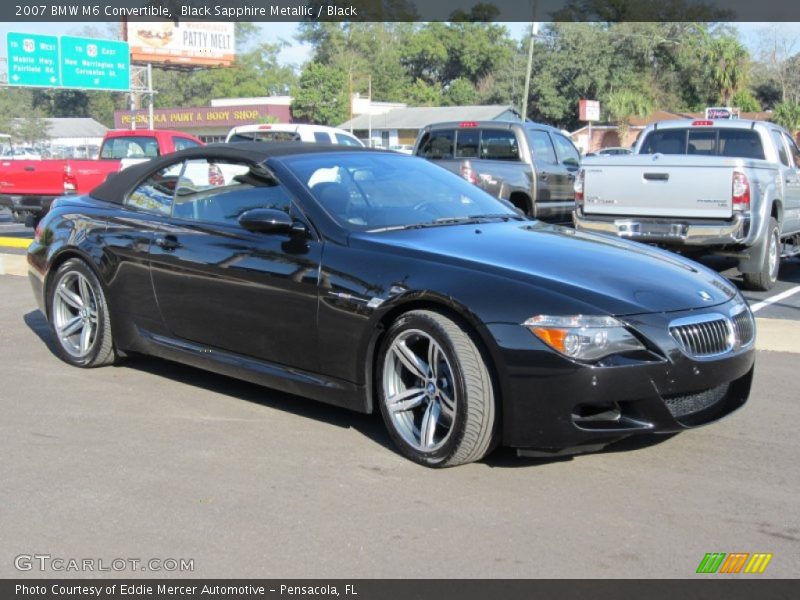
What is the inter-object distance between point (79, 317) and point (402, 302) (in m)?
2.92

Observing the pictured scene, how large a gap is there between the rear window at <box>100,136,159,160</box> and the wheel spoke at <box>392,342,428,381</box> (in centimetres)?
1320

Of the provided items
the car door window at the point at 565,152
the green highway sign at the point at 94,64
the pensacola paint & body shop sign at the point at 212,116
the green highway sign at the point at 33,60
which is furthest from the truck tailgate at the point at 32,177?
the pensacola paint & body shop sign at the point at 212,116

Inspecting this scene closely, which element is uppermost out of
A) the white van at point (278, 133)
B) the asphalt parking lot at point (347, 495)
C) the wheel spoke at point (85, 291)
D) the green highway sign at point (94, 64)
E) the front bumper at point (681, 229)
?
the green highway sign at point (94, 64)

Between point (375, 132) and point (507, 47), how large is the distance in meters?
25.2

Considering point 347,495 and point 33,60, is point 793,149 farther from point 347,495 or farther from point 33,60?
point 33,60

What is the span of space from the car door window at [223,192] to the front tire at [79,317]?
93cm

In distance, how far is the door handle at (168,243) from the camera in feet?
18.1

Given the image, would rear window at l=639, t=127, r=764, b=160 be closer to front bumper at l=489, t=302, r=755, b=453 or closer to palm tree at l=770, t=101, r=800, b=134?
front bumper at l=489, t=302, r=755, b=453

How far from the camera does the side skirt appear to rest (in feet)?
15.4

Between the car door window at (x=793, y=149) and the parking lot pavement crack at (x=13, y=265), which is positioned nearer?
the parking lot pavement crack at (x=13, y=265)

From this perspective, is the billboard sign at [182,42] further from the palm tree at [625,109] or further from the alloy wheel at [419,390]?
the alloy wheel at [419,390]

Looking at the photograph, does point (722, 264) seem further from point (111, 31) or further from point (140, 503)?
point (111, 31)

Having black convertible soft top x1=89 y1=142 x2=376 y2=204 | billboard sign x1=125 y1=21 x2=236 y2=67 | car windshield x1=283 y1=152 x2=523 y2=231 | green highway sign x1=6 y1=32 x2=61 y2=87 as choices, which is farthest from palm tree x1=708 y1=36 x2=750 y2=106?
black convertible soft top x1=89 y1=142 x2=376 y2=204
